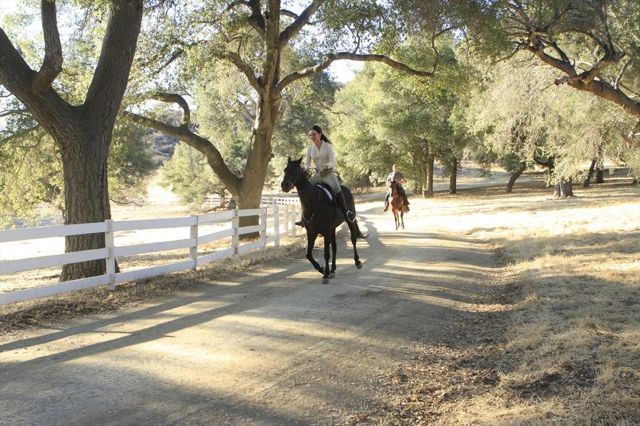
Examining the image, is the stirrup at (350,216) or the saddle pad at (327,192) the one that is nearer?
the saddle pad at (327,192)

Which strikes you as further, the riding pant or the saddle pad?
the riding pant

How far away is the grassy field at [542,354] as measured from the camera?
4.30 metres

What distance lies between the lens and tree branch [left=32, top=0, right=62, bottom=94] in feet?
30.8

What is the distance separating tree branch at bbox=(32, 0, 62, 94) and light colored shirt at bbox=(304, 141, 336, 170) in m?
4.80

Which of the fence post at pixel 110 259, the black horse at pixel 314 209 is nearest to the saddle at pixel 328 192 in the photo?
the black horse at pixel 314 209

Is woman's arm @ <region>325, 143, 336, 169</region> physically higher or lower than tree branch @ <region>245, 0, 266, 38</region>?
lower

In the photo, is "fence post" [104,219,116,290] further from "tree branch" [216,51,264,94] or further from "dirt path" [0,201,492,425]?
"tree branch" [216,51,264,94]

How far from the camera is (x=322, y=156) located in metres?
10.6

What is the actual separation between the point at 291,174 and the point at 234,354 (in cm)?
444

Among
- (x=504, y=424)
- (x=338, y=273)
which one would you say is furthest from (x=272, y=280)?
(x=504, y=424)

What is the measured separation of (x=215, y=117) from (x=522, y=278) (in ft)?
129

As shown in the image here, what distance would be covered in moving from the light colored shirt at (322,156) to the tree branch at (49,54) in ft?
15.7

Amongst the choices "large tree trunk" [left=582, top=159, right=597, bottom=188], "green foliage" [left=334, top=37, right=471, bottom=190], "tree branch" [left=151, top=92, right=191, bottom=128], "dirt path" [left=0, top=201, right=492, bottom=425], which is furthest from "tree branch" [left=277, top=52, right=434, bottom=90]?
"large tree trunk" [left=582, top=159, right=597, bottom=188]

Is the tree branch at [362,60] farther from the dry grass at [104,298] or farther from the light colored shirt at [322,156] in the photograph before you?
the dry grass at [104,298]
